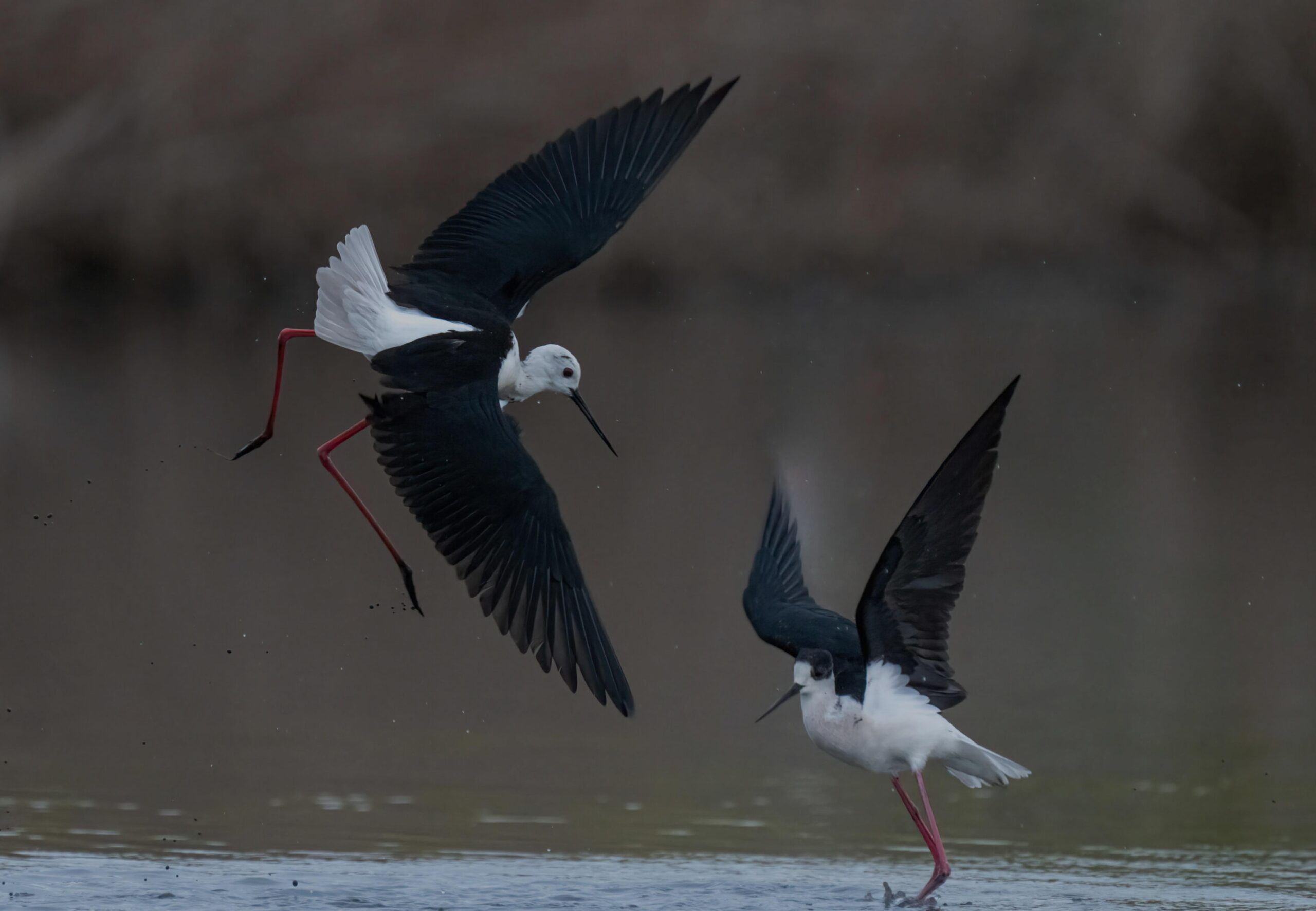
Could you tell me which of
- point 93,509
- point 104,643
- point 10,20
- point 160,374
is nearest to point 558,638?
point 104,643

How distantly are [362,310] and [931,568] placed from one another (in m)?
1.87

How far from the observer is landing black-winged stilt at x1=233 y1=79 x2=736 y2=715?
6.15 meters

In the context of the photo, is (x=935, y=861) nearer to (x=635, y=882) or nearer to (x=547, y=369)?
(x=635, y=882)

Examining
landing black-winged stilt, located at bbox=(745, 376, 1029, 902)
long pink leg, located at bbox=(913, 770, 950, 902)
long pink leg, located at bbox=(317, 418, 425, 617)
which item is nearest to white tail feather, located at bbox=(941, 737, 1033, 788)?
landing black-winged stilt, located at bbox=(745, 376, 1029, 902)

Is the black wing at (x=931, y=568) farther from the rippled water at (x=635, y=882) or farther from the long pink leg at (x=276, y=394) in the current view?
the long pink leg at (x=276, y=394)

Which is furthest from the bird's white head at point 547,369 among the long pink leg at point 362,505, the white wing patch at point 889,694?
the white wing patch at point 889,694

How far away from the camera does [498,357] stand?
670cm

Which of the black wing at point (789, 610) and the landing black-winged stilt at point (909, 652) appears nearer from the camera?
the landing black-winged stilt at point (909, 652)

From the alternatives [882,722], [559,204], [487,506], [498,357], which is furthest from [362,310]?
[882,722]

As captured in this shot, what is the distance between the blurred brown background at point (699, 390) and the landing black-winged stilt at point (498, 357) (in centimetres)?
102

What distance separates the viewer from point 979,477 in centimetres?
577

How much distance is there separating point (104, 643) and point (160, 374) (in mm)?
7891

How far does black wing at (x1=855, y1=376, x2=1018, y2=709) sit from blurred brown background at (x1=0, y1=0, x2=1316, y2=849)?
3.08 feet

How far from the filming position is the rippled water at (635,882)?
5.93 m
